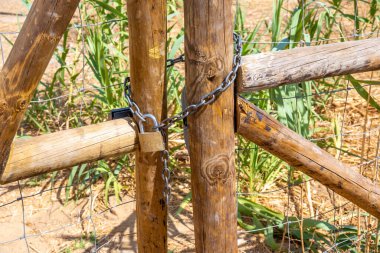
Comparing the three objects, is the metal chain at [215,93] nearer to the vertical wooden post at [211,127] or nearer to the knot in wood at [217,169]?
the vertical wooden post at [211,127]

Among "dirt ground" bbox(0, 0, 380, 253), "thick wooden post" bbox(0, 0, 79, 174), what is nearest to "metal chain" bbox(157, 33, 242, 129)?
"thick wooden post" bbox(0, 0, 79, 174)

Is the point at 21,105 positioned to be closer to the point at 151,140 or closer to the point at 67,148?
the point at 67,148

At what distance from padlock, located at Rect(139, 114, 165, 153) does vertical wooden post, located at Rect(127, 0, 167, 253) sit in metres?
0.04

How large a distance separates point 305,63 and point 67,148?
757mm

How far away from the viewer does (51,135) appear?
1.58 m

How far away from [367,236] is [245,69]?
1295 millimetres

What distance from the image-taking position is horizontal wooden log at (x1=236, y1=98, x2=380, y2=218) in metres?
1.74

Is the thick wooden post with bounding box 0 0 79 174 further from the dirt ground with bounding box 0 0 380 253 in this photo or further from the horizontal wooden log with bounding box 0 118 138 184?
the dirt ground with bounding box 0 0 380 253

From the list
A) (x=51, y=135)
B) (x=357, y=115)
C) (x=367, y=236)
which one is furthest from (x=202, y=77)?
(x=357, y=115)

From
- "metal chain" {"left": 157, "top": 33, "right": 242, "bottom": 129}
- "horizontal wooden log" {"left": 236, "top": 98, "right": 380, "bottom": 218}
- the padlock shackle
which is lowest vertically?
"horizontal wooden log" {"left": 236, "top": 98, "right": 380, "bottom": 218}

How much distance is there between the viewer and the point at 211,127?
1.66 m

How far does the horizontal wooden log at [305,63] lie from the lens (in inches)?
66.4

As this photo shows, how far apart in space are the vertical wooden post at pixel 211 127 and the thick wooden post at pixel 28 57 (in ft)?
1.10

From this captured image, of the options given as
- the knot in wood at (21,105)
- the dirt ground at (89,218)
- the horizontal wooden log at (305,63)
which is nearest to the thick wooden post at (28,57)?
the knot in wood at (21,105)
